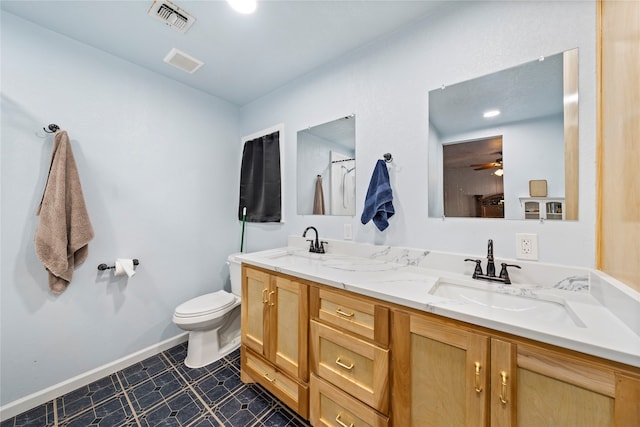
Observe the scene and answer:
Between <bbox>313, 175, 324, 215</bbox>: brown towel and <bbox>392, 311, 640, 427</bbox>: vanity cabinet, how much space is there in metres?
1.16

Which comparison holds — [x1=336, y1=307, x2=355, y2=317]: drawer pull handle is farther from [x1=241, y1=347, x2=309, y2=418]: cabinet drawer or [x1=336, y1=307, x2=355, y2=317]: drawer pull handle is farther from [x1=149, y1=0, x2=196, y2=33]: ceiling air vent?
[x1=149, y1=0, x2=196, y2=33]: ceiling air vent

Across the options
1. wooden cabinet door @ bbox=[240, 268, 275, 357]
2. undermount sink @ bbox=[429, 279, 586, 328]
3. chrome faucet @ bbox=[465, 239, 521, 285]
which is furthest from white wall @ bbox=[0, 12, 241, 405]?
chrome faucet @ bbox=[465, 239, 521, 285]

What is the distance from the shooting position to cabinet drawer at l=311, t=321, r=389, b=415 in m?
0.99

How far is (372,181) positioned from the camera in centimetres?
157

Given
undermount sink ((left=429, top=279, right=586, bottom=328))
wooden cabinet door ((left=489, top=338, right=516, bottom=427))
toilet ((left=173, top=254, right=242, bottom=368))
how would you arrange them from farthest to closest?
toilet ((left=173, top=254, right=242, bottom=368)), undermount sink ((left=429, top=279, right=586, bottom=328)), wooden cabinet door ((left=489, top=338, right=516, bottom=427))

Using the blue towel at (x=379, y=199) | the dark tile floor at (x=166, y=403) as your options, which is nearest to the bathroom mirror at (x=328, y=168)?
the blue towel at (x=379, y=199)

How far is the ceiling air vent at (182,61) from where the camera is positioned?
1.80 m

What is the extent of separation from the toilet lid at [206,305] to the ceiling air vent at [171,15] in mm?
2003

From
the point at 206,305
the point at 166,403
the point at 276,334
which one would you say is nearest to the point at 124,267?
the point at 206,305

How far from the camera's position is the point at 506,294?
3.34 ft

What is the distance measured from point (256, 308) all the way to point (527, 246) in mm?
1582

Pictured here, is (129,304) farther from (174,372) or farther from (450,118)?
(450,118)

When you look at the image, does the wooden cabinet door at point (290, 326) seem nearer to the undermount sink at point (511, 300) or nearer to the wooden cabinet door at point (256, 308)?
the wooden cabinet door at point (256, 308)

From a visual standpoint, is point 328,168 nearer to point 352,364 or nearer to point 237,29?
point 237,29
